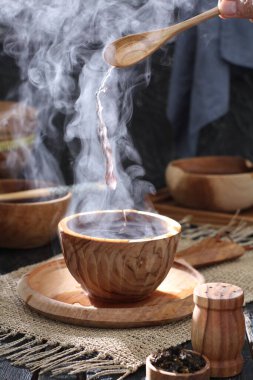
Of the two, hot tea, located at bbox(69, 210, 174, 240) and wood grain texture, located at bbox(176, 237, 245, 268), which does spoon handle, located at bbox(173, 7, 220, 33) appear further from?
wood grain texture, located at bbox(176, 237, 245, 268)

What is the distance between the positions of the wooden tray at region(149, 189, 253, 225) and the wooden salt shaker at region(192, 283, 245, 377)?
1.00m

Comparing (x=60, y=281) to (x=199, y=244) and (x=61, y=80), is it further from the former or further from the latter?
(x=61, y=80)

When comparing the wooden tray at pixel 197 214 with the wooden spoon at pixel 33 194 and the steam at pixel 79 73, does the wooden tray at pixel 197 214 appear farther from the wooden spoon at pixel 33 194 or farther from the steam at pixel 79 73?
the wooden spoon at pixel 33 194

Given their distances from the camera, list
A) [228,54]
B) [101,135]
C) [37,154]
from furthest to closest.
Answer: [228,54]
[37,154]
[101,135]

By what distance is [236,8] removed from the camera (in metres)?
1.50

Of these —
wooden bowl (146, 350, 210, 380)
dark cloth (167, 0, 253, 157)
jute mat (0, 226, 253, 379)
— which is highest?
dark cloth (167, 0, 253, 157)

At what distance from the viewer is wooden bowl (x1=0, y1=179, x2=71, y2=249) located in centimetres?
189

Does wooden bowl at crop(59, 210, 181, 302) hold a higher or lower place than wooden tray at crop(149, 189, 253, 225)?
higher

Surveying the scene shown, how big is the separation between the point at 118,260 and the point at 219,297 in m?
0.23

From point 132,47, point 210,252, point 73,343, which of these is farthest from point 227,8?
point 73,343

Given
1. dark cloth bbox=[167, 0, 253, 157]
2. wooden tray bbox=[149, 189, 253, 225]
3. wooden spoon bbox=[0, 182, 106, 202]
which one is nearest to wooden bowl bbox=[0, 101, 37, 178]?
wooden spoon bbox=[0, 182, 106, 202]

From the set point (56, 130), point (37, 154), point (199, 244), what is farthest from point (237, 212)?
point (56, 130)

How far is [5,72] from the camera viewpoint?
276 centimetres

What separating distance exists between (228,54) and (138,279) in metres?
1.54
